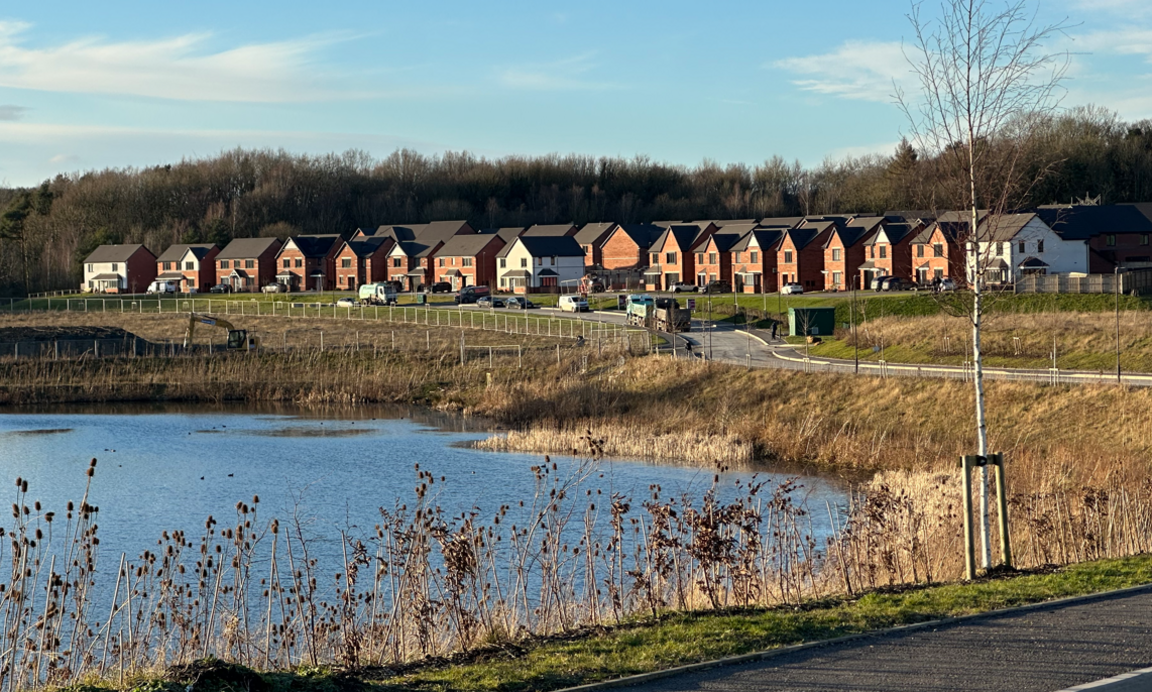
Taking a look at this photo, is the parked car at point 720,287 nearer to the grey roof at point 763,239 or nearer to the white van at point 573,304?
the grey roof at point 763,239

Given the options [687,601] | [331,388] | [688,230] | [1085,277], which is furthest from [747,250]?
[687,601]

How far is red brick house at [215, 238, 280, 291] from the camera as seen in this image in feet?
405

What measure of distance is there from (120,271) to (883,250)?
7690cm

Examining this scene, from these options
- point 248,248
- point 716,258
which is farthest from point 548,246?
point 248,248

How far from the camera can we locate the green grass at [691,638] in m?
9.45

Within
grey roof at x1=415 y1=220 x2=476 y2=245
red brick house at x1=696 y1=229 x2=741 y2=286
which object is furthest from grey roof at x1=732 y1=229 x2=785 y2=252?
grey roof at x1=415 y1=220 x2=476 y2=245

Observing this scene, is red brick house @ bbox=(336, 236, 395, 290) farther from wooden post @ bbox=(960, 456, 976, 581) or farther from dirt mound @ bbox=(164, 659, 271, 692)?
dirt mound @ bbox=(164, 659, 271, 692)

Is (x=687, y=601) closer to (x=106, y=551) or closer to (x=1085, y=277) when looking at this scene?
(x=106, y=551)

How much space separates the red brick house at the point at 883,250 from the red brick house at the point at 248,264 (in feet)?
201

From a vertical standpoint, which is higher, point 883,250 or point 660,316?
point 883,250

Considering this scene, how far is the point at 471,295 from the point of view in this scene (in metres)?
98.9

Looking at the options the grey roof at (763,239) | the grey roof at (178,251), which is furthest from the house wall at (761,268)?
the grey roof at (178,251)

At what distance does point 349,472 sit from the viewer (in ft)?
114

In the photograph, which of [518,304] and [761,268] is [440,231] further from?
[761,268]
